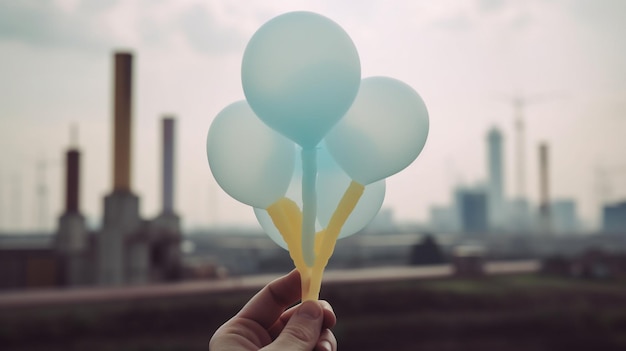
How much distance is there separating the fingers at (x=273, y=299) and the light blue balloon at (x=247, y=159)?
25 centimetres

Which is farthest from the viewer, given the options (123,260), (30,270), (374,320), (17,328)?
(30,270)

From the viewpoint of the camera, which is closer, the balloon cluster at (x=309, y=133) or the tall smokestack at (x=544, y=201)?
the balloon cluster at (x=309, y=133)

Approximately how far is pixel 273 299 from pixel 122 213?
11627mm

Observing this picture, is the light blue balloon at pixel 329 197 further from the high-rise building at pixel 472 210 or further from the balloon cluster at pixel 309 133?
the high-rise building at pixel 472 210

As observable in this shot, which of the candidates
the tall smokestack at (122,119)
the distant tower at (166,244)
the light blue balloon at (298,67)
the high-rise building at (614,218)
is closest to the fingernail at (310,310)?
the light blue balloon at (298,67)

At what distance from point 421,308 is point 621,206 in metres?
48.0

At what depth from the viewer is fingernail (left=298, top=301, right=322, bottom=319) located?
5.32ft

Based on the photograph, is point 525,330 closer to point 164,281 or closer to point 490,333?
point 490,333

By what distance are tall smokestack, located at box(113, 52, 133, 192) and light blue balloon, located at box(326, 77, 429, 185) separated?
38.9 ft

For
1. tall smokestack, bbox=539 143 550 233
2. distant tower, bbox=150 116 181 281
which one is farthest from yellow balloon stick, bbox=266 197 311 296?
tall smokestack, bbox=539 143 550 233

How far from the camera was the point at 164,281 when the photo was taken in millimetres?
13688

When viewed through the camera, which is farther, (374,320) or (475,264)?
(475,264)

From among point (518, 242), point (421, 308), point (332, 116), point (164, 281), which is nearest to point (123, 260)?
point (164, 281)

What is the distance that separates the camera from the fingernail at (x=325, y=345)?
1.61 metres
